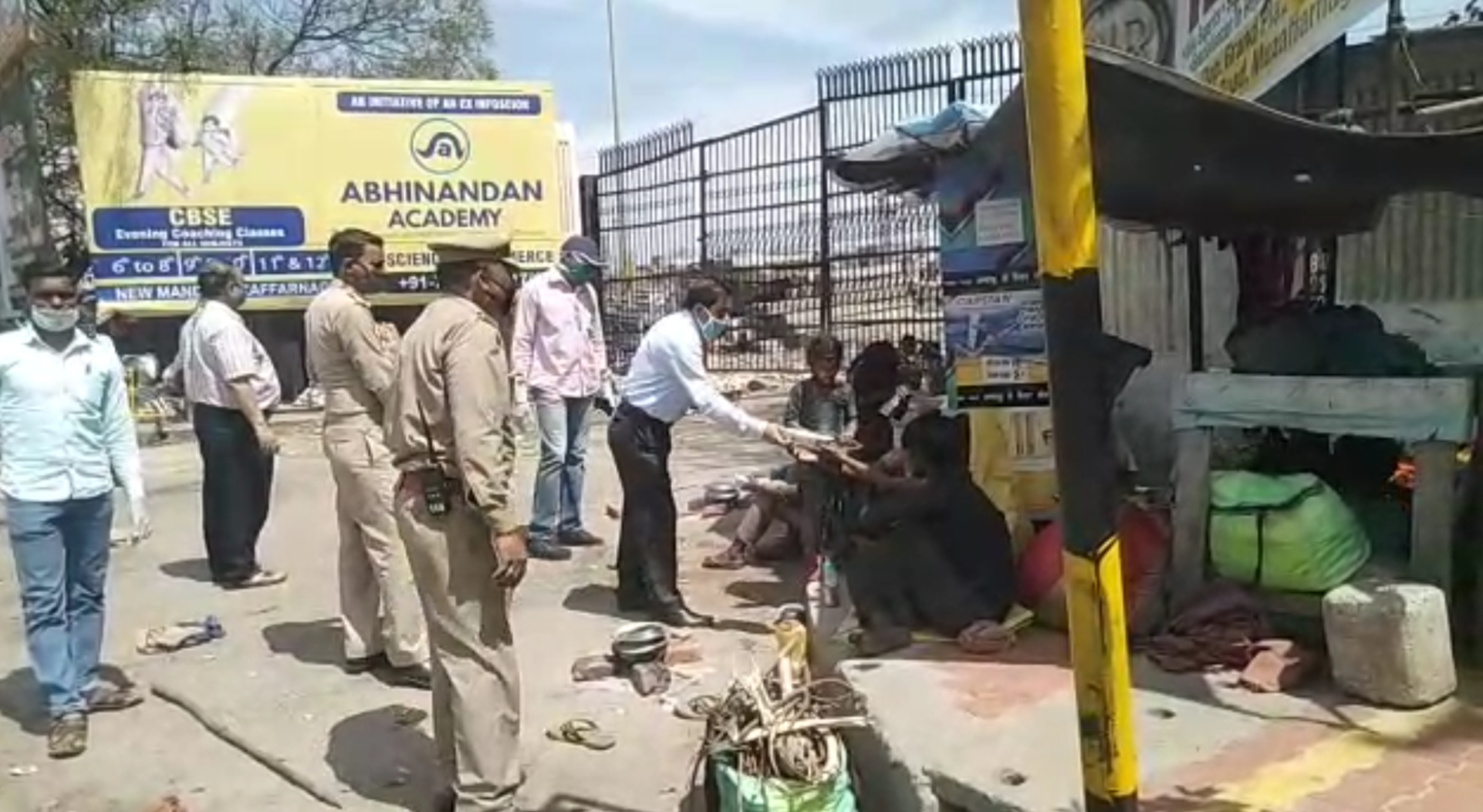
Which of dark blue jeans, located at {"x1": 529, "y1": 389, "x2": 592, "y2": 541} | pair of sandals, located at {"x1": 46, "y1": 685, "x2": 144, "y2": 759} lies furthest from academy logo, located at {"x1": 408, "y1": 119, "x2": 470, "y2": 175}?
pair of sandals, located at {"x1": 46, "y1": 685, "x2": 144, "y2": 759}

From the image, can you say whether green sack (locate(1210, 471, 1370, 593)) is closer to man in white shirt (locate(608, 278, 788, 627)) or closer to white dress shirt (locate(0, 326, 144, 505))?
man in white shirt (locate(608, 278, 788, 627))

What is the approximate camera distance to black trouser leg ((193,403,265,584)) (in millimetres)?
7359

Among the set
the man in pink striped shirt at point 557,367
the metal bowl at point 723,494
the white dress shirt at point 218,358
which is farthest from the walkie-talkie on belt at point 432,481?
the metal bowl at point 723,494

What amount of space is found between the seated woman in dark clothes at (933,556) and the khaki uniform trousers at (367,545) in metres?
1.97

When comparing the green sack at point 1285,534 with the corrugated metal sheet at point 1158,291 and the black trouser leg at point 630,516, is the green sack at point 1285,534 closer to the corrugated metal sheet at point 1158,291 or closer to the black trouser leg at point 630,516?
the corrugated metal sheet at point 1158,291

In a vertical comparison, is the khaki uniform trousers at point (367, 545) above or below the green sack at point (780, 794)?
above

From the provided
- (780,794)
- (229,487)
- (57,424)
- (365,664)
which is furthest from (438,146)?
(780,794)

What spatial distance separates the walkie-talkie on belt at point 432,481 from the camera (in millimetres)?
4324

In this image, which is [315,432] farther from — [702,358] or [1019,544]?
[1019,544]

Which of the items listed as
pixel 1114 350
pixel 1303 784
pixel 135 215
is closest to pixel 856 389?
pixel 1303 784

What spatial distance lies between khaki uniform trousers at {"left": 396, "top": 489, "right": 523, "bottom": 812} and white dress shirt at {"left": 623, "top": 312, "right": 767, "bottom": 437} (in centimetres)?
188

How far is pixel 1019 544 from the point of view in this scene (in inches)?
225

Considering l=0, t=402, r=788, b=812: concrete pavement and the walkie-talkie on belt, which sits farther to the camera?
l=0, t=402, r=788, b=812: concrete pavement

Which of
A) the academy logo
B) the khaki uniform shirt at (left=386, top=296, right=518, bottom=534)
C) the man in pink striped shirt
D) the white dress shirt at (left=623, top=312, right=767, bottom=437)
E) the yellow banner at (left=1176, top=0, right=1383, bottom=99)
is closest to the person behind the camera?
the khaki uniform shirt at (left=386, top=296, right=518, bottom=534)
